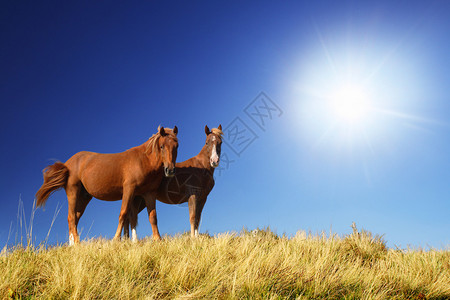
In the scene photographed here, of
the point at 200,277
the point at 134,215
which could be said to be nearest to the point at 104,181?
the point at 134,215

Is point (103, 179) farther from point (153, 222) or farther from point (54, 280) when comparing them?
point (54, 280)

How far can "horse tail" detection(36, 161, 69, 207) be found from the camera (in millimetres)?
8562

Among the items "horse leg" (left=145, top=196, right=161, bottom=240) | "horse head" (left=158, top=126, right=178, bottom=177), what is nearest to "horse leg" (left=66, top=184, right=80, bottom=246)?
"horse leg" (left=145, top=196, right=161, bottom=240)

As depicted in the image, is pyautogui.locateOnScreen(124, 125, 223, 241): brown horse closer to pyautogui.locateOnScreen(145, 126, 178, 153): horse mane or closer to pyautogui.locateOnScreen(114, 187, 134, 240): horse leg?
pyautogui.locateOnScreen(114, 187, 134, 240): horse leg

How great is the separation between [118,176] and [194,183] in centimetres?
186

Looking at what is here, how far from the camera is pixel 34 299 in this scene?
152 inches

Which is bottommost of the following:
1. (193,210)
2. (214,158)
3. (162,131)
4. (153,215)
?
(153,215)

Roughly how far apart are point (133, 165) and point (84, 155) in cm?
178

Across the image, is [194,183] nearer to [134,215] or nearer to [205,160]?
[205,160]

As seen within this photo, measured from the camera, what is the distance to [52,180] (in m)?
8.55

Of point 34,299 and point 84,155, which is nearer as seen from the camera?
point 34,299

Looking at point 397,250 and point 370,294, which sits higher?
point 397,250

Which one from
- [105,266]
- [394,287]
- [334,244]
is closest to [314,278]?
[394,287]

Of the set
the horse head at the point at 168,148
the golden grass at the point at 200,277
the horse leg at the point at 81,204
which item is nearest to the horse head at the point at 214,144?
the horse head at the point at 168,148
